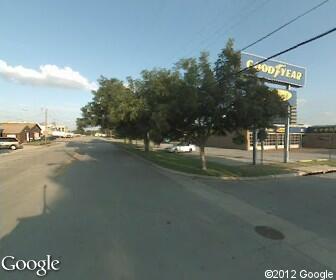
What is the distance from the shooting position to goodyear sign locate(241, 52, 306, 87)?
20375 mm

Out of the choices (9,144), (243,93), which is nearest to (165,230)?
(243,93)

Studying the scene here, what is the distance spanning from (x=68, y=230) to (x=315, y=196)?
8.16 meters

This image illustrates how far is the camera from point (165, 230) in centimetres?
597

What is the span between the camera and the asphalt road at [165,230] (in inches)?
173

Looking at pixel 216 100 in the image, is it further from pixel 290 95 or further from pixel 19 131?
pixel 19 131

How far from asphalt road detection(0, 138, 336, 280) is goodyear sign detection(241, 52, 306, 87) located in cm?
1217

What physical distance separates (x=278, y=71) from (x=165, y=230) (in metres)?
19.6

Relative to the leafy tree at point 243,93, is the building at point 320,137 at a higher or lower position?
lower

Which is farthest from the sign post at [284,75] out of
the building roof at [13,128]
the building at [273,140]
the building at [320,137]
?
the building roof at [13,128]

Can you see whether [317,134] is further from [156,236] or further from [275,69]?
[156,236]

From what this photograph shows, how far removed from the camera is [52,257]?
4641 mm

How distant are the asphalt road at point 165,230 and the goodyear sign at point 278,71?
1217 centimetres

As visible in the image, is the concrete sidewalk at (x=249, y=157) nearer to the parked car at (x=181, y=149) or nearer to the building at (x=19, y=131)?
the parked car at (x=181, y=149)

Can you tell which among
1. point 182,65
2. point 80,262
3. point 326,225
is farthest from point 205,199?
point 182,65
